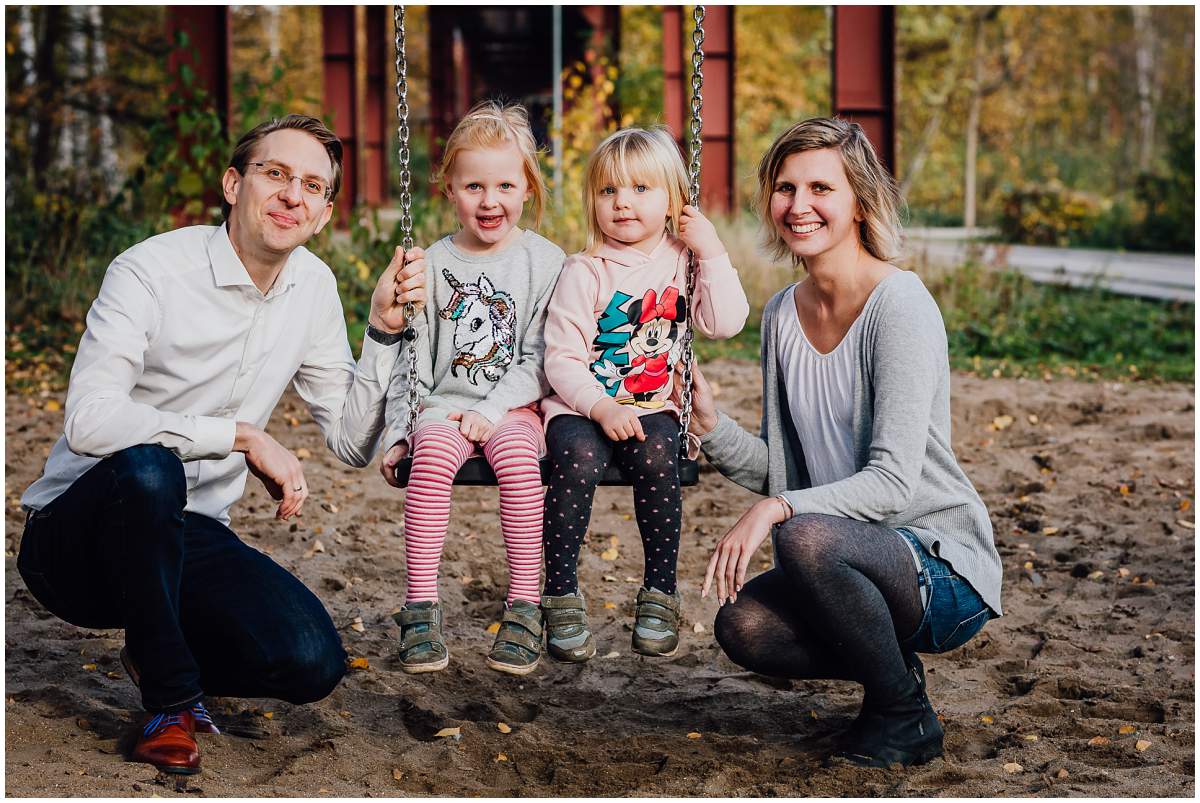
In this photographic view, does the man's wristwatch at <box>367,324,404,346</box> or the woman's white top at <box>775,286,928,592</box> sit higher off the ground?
the man's wristwatch at <box>367,324,404,346</box>

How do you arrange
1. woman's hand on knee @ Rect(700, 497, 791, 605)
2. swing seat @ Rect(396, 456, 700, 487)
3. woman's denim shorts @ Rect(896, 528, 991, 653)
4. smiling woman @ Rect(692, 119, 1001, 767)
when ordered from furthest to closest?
swing seat @ Rect(396, 456, 700, 487)
woman's denim shorts @ Rect(896, 528, 991, 653)
smiling woman @ Rect(692, 119, 1001, 767)
woman's hand on knee @ Rect(700, 497, 791, 605)

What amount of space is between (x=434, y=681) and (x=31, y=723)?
1.22 meters

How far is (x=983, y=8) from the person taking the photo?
27.7 metres

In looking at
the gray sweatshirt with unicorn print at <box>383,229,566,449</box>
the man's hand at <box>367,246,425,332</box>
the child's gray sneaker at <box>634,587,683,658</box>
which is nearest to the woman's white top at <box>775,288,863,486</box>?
the child's gray sneaker at <box>634,587,683,658</box>

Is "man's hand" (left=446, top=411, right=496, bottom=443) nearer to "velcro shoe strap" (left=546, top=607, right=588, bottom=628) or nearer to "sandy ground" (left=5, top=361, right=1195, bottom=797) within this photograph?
"velcro shoe strap" (left=546, top=607, right=588, bottom=628)

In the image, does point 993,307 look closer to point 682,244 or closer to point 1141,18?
point 682,244

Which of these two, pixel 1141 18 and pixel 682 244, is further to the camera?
pixel 1141 18

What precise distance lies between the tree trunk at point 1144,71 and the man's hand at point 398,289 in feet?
112

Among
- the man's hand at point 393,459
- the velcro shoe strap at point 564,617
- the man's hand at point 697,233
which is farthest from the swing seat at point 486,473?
the man's hand at point 697,233

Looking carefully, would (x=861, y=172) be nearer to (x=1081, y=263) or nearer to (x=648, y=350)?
(x=648, y=350)

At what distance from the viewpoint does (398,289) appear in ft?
11.6

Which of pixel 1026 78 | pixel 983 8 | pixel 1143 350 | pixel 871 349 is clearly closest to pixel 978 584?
pixel 871 349

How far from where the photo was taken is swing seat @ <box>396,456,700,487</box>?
3566mm

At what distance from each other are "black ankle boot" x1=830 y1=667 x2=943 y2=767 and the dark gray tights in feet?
0.22
